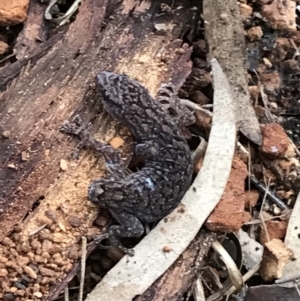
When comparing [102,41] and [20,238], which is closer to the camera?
[20,238]

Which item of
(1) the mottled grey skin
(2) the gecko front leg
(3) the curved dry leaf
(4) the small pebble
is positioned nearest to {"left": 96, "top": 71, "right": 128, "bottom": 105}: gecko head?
A: (1) the mottled grey skin

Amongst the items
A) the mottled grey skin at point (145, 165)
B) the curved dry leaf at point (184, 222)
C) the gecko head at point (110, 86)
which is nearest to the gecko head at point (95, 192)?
the mottled grey skin at point (145, 165)

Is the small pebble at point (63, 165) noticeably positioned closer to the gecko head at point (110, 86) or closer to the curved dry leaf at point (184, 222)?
the gecko head at point (110, 86)

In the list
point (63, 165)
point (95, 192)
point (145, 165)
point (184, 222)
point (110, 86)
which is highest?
point (110, 86)

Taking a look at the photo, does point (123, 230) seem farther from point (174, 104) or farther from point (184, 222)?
point (174, 104)

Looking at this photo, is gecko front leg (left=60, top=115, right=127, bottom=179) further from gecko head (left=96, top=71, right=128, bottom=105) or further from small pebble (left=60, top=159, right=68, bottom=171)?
gecko head (left=96, top=71, right=128, bottom=105)

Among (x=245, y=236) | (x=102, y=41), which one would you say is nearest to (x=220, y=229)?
(x=245, y=236)

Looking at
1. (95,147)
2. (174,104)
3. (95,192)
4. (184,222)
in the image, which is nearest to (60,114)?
(95,147)

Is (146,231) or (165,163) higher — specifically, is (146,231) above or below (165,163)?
below

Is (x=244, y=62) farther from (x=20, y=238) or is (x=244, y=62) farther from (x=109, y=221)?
(x=20, y=238)
